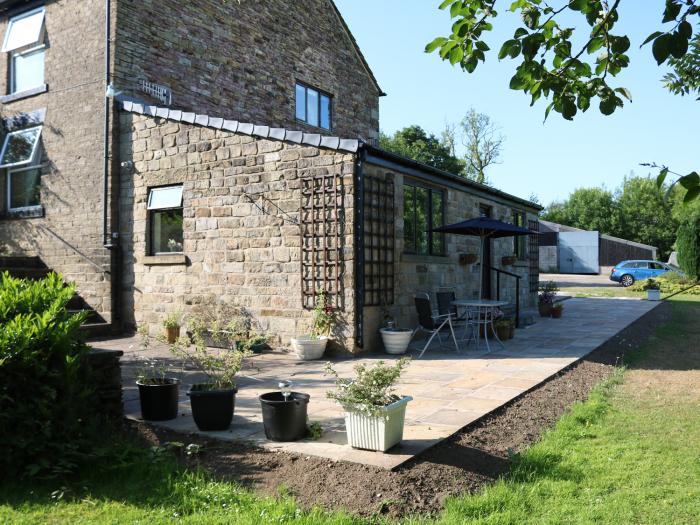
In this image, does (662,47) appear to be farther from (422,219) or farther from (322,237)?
(422,219)

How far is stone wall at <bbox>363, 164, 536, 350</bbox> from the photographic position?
921cm

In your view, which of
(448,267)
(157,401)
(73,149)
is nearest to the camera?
(157,401)

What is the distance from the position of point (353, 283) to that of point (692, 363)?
4880mm

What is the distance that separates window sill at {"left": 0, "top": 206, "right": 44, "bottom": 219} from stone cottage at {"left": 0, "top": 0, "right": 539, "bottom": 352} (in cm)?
4

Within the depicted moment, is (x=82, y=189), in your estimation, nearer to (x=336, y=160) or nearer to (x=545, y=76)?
(x=336, y=160)

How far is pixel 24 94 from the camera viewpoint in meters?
12.2

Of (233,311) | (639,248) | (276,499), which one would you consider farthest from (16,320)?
(639,248)

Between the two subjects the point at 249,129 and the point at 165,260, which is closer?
the point at 249,129

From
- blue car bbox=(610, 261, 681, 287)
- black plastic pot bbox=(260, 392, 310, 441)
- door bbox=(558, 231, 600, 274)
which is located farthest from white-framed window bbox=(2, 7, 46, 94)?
door bbox=(558, 231, 600, 274)

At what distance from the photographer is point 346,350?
330 inches

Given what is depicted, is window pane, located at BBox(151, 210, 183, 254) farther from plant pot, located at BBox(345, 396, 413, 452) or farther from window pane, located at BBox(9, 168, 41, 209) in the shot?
plant pot, located at BBox(345, 396, 413, 452)

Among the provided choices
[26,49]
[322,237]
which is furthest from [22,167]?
[322,237]

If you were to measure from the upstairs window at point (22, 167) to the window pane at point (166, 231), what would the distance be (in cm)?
354

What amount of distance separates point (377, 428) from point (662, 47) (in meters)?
2.81
